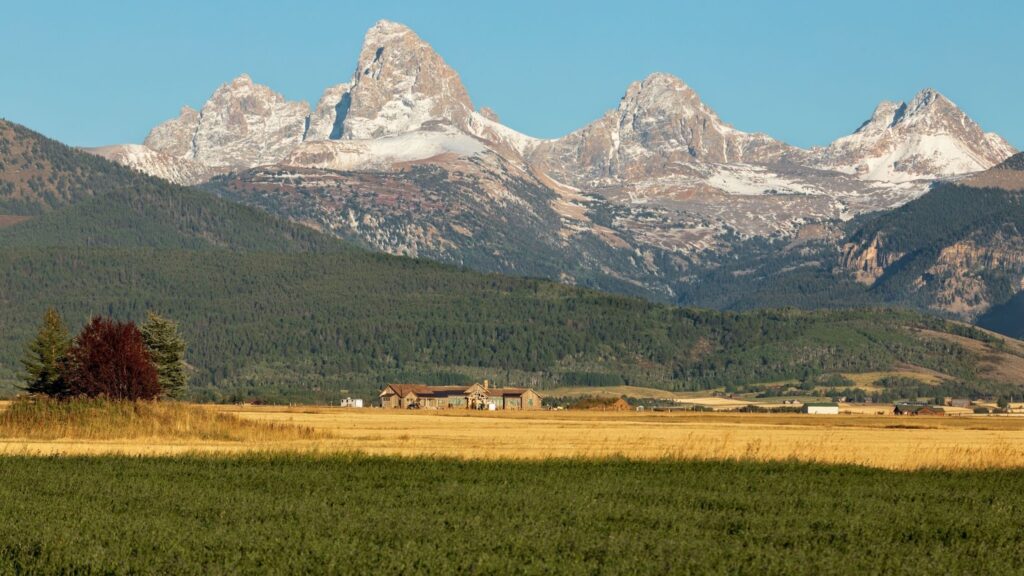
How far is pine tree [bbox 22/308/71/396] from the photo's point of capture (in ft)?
520

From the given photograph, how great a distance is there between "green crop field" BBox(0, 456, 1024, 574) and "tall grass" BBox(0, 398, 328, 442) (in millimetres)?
27360

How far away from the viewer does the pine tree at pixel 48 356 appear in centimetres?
15838

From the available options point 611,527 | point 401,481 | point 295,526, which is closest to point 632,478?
point 401,481

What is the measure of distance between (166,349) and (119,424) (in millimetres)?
65533

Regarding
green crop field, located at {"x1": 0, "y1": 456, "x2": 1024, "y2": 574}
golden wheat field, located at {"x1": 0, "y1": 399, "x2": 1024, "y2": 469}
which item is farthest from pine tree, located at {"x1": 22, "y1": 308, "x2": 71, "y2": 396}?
green crop field, located at {"x1": 0, "y1": 456, "x2": 1024, "y2": 574}

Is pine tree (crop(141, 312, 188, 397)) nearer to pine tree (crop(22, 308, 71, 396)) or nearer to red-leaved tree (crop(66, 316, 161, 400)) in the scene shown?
pine tree (crop(22, 308, 71, 396))

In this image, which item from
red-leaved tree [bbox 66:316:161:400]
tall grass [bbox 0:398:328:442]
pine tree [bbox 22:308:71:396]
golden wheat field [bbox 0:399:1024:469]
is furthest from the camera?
pine tree [bbox 22:308:71:396]

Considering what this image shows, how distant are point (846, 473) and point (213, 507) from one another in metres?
34.2

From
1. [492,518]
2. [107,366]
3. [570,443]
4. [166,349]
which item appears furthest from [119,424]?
[166,349]

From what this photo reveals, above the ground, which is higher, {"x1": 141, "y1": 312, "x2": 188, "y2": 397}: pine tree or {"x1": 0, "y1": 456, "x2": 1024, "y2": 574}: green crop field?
{"x1": 141, "y1": 312, "x2": 188, "y2": 397}: pine tree

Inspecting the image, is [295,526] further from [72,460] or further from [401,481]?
[72,460]

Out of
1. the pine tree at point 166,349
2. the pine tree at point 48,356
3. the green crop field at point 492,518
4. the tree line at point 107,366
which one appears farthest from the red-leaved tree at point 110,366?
the green crop field at point 492,518

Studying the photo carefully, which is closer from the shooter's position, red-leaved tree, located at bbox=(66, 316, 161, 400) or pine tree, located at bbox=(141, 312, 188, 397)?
red-leaved tree, located at bbox=(66, 316, 161, 400)

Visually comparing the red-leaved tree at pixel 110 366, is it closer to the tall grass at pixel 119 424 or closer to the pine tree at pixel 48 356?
the pine tree at pixel 48 356
